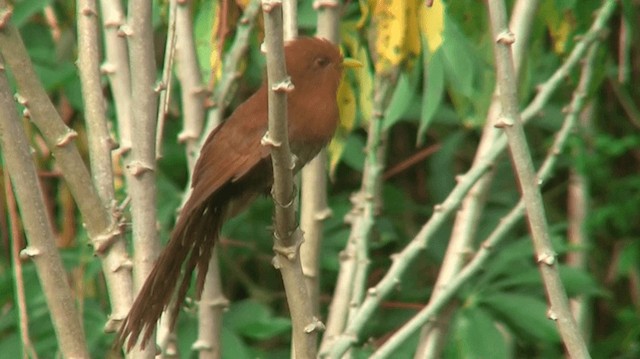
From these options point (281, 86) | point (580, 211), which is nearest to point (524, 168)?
point (281, 86)

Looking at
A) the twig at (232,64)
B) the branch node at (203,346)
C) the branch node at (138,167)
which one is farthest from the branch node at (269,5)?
the branch node at (203,346)

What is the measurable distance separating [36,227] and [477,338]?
1.29 m

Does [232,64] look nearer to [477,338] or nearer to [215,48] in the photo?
[215,48]

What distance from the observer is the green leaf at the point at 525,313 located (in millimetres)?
2943

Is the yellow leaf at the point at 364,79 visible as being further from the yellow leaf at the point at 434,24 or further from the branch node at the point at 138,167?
the branch node at the point at 138,167

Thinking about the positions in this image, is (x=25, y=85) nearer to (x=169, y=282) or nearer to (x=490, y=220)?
(x=169, y=282)

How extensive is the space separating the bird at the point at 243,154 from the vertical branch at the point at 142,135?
0.05m

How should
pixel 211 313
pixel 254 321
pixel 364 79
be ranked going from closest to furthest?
1. pixel 364 79
2. pixel 211 313
3. pixel 254 321

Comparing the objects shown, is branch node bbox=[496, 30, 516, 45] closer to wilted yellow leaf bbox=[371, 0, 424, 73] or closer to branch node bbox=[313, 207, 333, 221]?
wilted yellow leaf bbox=[371, 0, 424, 73]

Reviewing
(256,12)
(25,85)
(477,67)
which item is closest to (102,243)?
(25,85)

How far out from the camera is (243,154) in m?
2.25

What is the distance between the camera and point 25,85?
1862 mm

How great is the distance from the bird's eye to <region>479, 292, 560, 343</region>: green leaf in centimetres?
87

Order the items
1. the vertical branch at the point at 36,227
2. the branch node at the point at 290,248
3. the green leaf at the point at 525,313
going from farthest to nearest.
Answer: the green leaf at the point at 525,313 → the branch node at the point at 290,248 → the vertical branch at the point at 36,227
